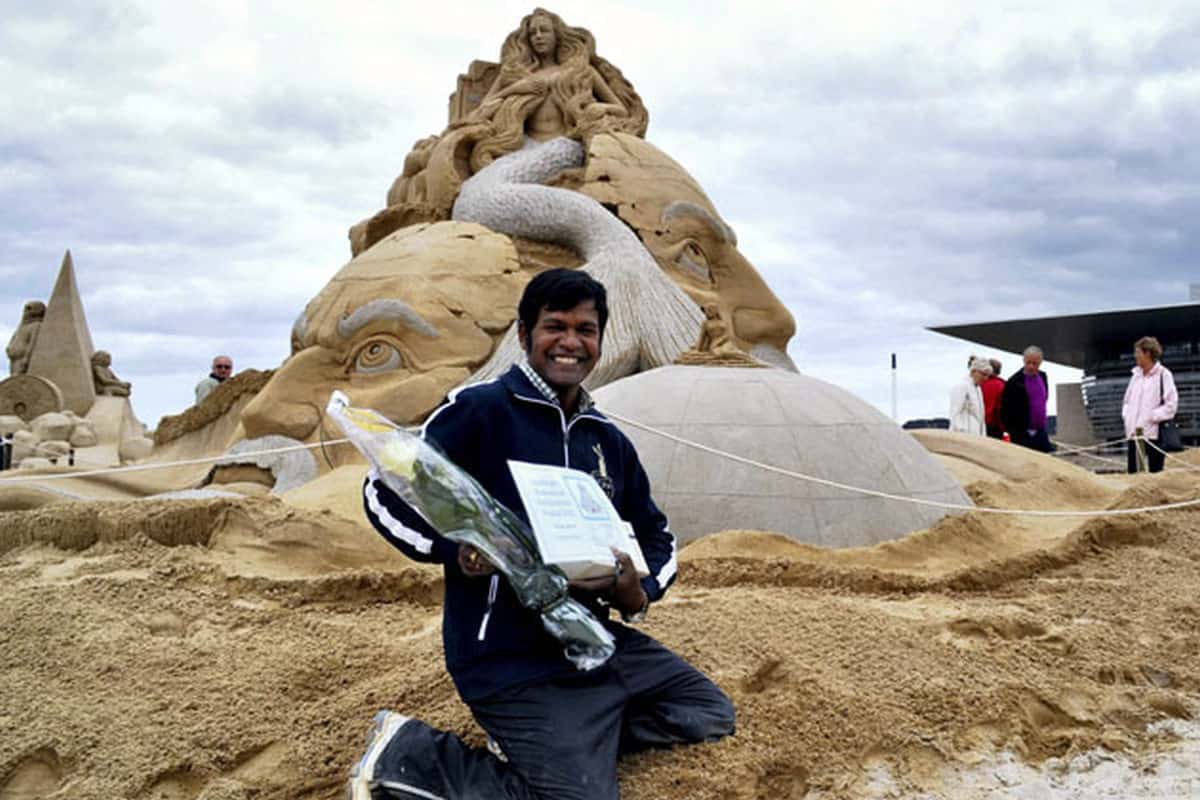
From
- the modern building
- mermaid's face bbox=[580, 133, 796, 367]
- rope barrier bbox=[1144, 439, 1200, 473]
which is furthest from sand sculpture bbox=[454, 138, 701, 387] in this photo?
the modern building

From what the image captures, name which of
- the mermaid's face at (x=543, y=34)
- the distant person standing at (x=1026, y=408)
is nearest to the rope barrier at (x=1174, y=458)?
the distant person standing at (x=1026, y=408)

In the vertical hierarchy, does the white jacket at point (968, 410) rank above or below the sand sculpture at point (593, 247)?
below

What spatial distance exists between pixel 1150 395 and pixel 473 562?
682cm

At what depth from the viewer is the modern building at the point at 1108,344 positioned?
1738 cm

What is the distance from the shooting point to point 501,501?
1.70m

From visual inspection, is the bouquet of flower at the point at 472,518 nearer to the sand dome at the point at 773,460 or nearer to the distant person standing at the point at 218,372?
the sand dome at the point at 773,460

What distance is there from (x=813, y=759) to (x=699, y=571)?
135cm

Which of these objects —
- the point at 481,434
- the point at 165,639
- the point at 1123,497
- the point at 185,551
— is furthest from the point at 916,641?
the point at 1123,497

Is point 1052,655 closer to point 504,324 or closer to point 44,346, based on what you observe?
point 504,324

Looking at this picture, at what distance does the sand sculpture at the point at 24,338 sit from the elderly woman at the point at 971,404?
13.8 m

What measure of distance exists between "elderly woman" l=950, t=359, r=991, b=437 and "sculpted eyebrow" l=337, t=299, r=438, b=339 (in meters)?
4.61

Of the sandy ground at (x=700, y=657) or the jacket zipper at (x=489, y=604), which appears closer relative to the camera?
the jacket zipper at (x=489, y=604)

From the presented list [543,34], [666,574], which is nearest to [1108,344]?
[543,34]

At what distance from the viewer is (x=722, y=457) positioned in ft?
12.5
